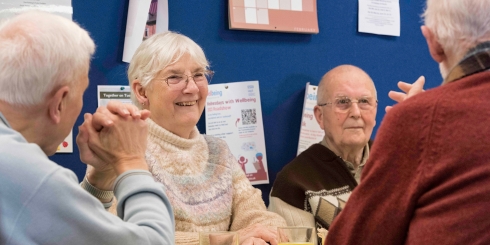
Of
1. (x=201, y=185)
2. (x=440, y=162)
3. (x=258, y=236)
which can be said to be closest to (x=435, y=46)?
(x=440, y=162)

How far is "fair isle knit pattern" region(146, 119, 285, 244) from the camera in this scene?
2268 mm

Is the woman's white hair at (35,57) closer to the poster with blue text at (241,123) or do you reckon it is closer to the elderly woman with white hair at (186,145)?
the elderly woman with white hair at (186,145)

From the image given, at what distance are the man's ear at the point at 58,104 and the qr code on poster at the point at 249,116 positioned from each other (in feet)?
5.51

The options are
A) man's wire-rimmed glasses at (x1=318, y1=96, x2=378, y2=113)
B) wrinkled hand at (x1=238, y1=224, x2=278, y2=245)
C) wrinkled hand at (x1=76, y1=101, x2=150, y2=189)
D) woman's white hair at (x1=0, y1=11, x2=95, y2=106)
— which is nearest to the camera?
woman's white hair at (x1=0, y1=11, x2=95, y2=106)

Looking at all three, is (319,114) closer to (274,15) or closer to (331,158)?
(331,158)

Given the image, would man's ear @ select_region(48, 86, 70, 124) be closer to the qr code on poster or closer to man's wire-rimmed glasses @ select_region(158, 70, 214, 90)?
man's wire-rimmed glasses @ select_region(158, 70, 214, 90)

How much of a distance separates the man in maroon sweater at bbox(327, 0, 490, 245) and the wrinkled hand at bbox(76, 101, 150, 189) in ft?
1.66

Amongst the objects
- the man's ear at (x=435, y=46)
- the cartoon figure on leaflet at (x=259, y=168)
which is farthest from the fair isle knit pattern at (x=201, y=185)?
the man's ear at (x=435, y=46)

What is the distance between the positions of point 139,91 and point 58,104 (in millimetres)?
1203

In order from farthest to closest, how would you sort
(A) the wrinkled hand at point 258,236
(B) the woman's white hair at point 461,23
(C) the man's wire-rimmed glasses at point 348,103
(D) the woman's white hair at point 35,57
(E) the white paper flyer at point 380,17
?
(E) the white paper flyer at point 380,17, (C) the man's wire-rimmed glasses at point 348,103, (A) the wrinkled hand at point 258,236, (B) the woman's white hair at point 461,23, (D) the woman's white hair at point 35,57

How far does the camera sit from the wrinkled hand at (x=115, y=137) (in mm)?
1415

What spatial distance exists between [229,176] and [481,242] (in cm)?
141

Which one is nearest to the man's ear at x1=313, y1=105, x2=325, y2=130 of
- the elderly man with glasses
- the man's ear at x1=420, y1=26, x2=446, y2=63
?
the elderly man with glasses

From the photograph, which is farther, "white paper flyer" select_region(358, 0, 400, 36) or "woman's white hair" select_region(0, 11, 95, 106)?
"white paper flyer" select_region(358, 0, 400, 36)
